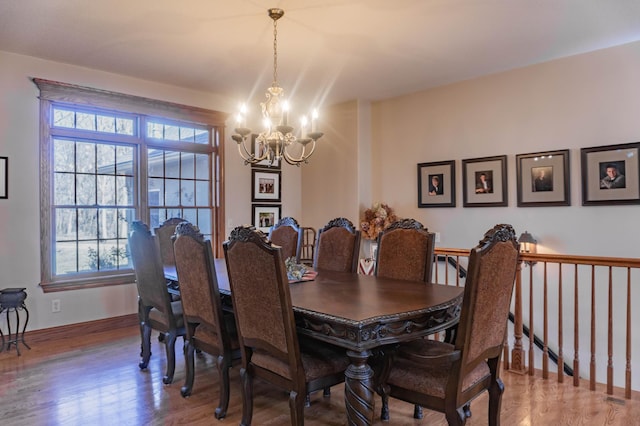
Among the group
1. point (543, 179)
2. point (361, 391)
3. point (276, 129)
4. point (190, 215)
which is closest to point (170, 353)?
point (361, 391)

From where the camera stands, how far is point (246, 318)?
2.17 meters

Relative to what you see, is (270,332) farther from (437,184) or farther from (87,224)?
(437,184)

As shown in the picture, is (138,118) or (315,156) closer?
(138,118)

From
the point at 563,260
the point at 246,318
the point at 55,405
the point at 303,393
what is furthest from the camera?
the point at 563,260

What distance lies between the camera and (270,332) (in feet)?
6.73

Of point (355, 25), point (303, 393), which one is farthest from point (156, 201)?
point (303, 393)

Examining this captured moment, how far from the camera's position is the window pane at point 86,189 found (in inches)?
175

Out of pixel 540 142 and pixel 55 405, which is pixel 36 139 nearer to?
pixel 55 405

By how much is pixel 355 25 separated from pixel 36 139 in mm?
3273

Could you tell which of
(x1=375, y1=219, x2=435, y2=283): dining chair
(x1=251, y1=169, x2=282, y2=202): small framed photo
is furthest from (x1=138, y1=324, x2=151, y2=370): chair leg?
(x1=251, y1=169, x2=282, y2=202): small framed photo

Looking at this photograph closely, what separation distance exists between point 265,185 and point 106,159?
210 centimetres

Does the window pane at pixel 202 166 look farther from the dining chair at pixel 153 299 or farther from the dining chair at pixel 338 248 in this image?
the dining chair at pixel 338 248

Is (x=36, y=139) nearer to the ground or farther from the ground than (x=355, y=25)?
nearer to the ground

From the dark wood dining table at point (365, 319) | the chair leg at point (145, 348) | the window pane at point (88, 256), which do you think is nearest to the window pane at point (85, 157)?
the window pane at point (88, 256)
